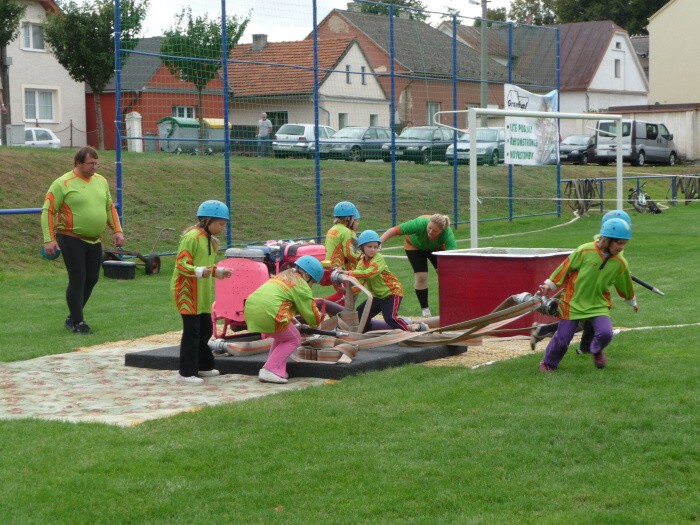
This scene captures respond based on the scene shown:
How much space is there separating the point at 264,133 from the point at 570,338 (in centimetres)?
1154

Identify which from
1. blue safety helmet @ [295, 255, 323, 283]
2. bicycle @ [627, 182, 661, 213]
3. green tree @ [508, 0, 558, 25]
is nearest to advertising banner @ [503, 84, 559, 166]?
blue safety helmet @ [295, 255, 323, 283]

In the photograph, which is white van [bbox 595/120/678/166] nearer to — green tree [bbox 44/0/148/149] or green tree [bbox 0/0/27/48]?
green tree [bbox 44/0/148/149]

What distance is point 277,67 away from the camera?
64.5 ft

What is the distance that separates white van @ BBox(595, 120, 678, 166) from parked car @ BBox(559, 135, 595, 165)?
28.3 inches

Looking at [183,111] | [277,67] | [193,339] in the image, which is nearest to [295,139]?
[277,67]

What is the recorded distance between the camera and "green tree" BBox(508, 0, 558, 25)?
86.4 metres

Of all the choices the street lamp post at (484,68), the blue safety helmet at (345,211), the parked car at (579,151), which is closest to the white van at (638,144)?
the parked car at (579,151)

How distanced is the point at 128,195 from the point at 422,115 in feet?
20.0

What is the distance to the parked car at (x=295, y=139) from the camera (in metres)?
20.1

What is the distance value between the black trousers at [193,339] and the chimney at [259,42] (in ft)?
35.6

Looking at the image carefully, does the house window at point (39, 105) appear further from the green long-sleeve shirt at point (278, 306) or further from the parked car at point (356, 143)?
the green long-sleeve shirt at point (278, 306)

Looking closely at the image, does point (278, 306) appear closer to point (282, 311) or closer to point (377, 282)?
point (282, 311)

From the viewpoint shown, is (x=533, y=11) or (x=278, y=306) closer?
(x=278, y=306)

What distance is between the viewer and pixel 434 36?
81.3 ft
